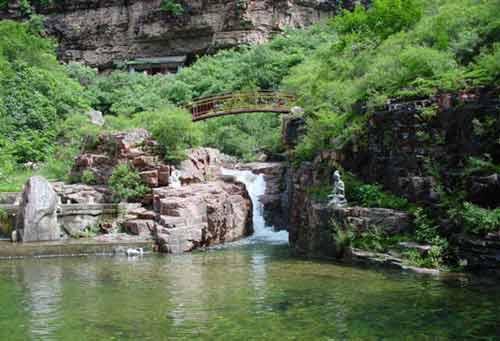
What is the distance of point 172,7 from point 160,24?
1920mm

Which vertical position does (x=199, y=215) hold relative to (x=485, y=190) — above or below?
below

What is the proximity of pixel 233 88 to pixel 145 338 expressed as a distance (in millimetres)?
31922

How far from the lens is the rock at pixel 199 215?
19453 mm

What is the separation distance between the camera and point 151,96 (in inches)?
1543

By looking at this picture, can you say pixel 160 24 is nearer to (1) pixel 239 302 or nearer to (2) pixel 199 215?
(2) pixel 199 215

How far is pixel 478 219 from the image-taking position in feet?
44.7

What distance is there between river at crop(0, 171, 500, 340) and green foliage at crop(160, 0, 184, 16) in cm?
3523

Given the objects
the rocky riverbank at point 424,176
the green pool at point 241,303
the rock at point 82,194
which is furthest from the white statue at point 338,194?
the rock at point 82,194

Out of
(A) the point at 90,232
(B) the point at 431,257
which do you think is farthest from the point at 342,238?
(A) the point at 90,232

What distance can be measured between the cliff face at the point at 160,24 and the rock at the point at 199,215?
26.7 metres

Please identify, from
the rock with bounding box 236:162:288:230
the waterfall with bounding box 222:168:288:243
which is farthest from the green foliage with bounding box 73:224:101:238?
the rock with bounding box 236:162:288:230

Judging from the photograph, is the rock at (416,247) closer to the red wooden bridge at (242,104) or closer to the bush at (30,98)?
the red wooden bridge at (242,104)

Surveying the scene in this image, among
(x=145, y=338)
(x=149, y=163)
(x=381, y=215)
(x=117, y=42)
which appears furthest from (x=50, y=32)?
(x=145, y=338)

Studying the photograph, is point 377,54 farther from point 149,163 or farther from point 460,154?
point 149,163
